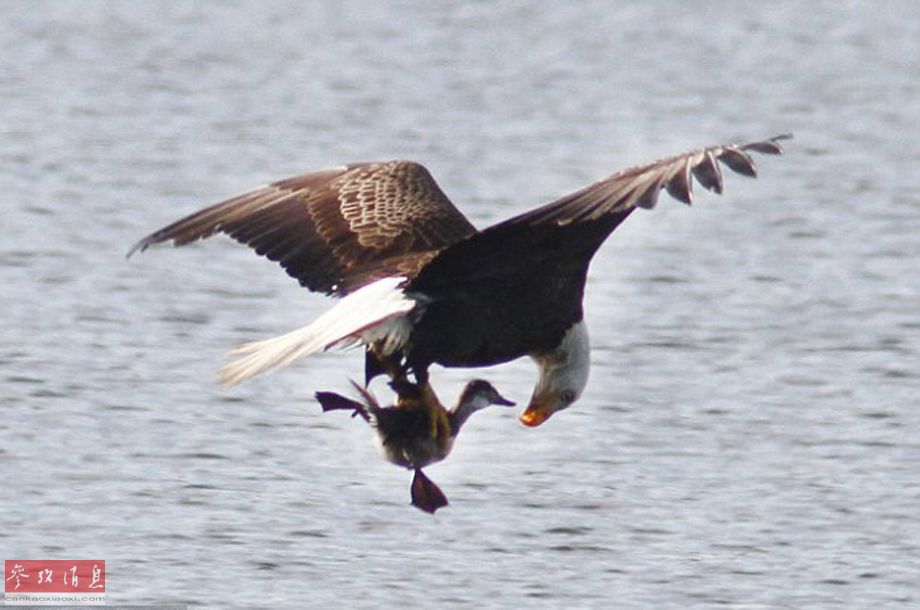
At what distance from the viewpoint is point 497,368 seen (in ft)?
32.9

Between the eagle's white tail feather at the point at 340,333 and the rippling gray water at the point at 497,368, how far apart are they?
1212 millimetres

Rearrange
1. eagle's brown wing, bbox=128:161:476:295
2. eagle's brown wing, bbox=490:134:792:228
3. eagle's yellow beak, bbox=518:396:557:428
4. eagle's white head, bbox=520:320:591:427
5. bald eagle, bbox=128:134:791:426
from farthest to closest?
→ eagle's brown wing, bbox=128:161:476:295 < eagle's yellow beak, bbox=518:396:557:428 < eagle's white head, bbox=520:320:591:427 < bald eagle, bbox=128:134:791:426 < eagle's brown wing, bbox=490:134:792:228

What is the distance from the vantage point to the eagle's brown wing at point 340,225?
23.5ft

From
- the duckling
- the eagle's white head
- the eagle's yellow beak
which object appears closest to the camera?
the duckling

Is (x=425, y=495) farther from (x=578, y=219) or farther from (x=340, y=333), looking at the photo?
(x=578, y=219)

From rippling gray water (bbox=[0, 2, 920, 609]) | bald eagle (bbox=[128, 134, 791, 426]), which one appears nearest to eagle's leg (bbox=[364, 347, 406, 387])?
bald eagle (bbox=[128, 134, 791, 426])

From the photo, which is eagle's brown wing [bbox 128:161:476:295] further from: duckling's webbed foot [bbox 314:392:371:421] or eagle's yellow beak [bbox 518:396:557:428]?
eagle's yellow beak [bbox 518:396:557:428]

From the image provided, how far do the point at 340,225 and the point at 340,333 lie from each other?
1139 millimetres

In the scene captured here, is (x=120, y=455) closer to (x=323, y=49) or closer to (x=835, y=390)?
(x=835, y=390)

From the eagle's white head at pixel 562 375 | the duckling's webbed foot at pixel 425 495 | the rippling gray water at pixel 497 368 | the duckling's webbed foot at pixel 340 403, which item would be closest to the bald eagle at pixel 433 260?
the eagle's white head at pixel 562 375

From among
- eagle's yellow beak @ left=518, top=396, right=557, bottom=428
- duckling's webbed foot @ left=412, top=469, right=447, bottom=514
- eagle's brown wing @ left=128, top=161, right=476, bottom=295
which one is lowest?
duckling's webbed foot @ left=412, top=469, right=447, bottom=514

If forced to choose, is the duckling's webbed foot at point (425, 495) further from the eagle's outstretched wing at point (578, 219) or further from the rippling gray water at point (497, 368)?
the eagle's outstretched wing at point (578, 219)

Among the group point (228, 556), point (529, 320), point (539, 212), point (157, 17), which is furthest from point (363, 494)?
point (157, 17)

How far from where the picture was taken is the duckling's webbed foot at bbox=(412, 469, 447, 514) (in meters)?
7.05
